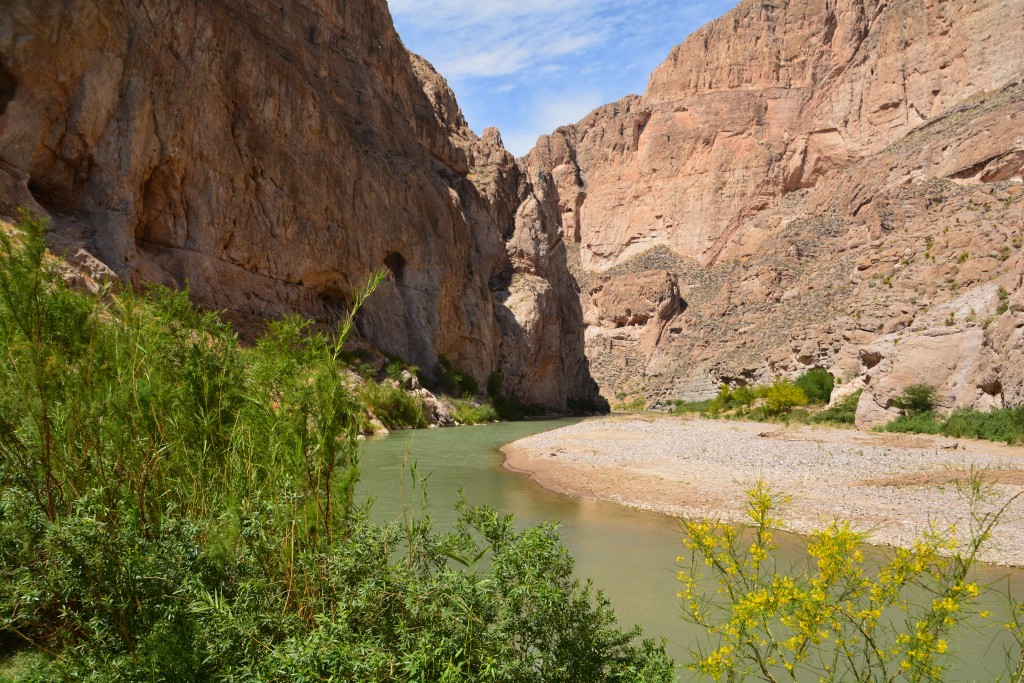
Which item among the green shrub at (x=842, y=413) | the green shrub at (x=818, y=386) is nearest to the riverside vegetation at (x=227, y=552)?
the green shrub at (x=842, y=413)

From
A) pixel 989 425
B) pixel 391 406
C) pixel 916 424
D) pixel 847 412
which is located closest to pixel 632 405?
pixel 847 412

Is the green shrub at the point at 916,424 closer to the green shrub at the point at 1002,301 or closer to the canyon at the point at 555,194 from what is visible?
the canyon at the point at 555,194

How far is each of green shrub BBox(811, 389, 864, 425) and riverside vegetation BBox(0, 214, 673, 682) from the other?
25.5 meters

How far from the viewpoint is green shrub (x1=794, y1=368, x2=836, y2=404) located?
3259 centimetres

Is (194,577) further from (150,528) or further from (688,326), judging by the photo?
(688,326)

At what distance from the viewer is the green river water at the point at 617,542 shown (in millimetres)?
4699

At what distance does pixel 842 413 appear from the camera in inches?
1034

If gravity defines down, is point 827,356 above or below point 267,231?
below

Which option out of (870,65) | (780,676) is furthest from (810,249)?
(780,676)

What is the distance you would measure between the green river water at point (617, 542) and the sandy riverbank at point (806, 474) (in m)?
0.55

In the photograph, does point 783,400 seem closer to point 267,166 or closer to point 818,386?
point 818,386

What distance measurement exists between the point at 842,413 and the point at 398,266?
83.1 feet

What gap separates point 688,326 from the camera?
220 feet

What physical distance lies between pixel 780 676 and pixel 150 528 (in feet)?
13.8
